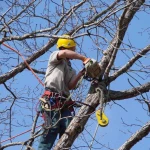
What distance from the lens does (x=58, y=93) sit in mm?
4473

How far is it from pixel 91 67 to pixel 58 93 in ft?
1.43

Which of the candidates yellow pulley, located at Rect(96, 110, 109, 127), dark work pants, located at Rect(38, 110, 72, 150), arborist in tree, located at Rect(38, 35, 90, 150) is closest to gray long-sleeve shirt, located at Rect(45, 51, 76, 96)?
arborist in tree, located at Rect(38, 35, 90, 150)

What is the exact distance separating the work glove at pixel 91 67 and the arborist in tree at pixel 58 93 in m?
0.02

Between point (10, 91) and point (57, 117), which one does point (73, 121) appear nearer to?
point (57, 117)

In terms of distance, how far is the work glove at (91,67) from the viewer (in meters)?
4.31

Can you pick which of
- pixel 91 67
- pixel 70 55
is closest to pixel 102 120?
pixel 91 67

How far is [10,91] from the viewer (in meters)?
5.85

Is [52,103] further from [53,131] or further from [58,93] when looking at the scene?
[53,131]

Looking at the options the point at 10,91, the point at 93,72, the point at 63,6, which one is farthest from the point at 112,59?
the point at 10,91

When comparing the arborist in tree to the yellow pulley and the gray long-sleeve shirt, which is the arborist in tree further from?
the yellow pulley

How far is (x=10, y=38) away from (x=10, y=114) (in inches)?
49.5

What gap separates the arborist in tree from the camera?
437 centimetres

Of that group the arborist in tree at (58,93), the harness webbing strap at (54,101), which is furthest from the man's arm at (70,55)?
the harness webbing strap at (54,101)

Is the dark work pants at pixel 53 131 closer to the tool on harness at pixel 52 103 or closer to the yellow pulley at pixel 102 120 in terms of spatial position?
the tool on harness at pixel 52 103
